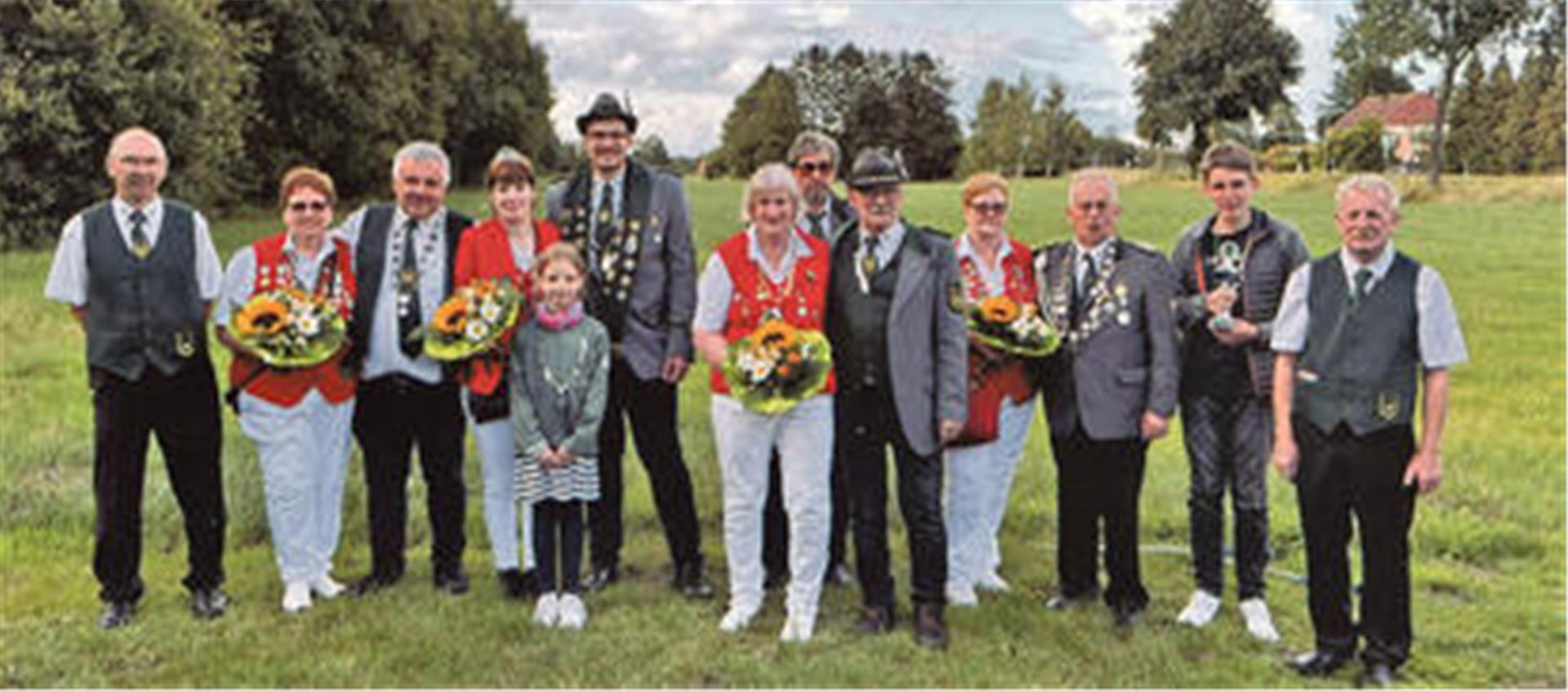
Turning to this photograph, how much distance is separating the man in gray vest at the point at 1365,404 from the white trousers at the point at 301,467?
449 centimetres

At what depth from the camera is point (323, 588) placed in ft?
20.2

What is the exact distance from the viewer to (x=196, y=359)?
5.72m

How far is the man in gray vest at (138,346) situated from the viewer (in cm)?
550

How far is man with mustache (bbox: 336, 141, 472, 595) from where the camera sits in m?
5.90

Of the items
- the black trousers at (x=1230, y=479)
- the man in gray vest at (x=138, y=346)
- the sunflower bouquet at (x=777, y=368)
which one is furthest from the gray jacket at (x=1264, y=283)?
the man in gray vest at (x=138, y=346)

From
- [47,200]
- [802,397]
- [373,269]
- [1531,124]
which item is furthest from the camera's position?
[1531,124]

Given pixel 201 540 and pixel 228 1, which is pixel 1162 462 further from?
pixel 228 1

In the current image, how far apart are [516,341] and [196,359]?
152 centimetres

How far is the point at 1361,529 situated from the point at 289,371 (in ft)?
16.2

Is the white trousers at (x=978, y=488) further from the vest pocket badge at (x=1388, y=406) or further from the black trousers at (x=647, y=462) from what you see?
the vest pocket badge at (x=1388, y=406)

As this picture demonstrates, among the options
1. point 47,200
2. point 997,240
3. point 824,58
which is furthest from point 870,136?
point 997,240

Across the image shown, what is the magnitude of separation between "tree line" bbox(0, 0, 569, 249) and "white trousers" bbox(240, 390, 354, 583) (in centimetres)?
1814

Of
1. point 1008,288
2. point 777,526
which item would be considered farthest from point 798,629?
point 1008,288

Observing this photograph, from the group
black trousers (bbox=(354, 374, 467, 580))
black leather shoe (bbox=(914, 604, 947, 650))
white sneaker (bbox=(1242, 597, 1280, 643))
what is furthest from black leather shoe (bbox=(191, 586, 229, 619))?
white sneaker (bbox=(1242, 597, 1280, 643))
